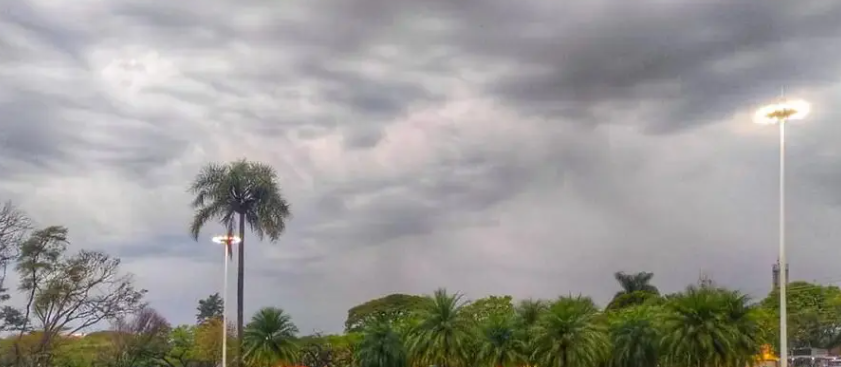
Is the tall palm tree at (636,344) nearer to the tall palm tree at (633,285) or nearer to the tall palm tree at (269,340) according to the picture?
the tall palm tree at (269,340)

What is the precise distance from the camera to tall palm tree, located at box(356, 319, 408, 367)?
4153 cm

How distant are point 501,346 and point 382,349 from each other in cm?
710

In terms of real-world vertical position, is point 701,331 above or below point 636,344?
above

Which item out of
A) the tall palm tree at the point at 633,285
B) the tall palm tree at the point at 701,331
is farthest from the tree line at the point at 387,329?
the tall palm tree at the point at 633,285

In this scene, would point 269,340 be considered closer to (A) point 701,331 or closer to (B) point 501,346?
(B) point 501,346

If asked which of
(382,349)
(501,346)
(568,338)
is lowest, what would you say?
(382,349)

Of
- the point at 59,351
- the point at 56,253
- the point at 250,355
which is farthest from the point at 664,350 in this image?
the point at 59,351

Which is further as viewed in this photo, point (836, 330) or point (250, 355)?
point (836, 330)

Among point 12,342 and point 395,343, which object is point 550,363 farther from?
point 12,342

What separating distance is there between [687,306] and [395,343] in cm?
1676

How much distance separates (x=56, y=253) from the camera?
48062 millimetres

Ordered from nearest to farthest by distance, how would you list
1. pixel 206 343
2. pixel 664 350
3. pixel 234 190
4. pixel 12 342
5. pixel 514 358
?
1. pixel 664 350
2. pixel 514 358
3. pixel 234 190
4. pixel 12 342
5. pixel 206 343

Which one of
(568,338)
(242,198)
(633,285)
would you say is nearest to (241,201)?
(242,198)

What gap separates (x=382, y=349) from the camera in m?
41.8
